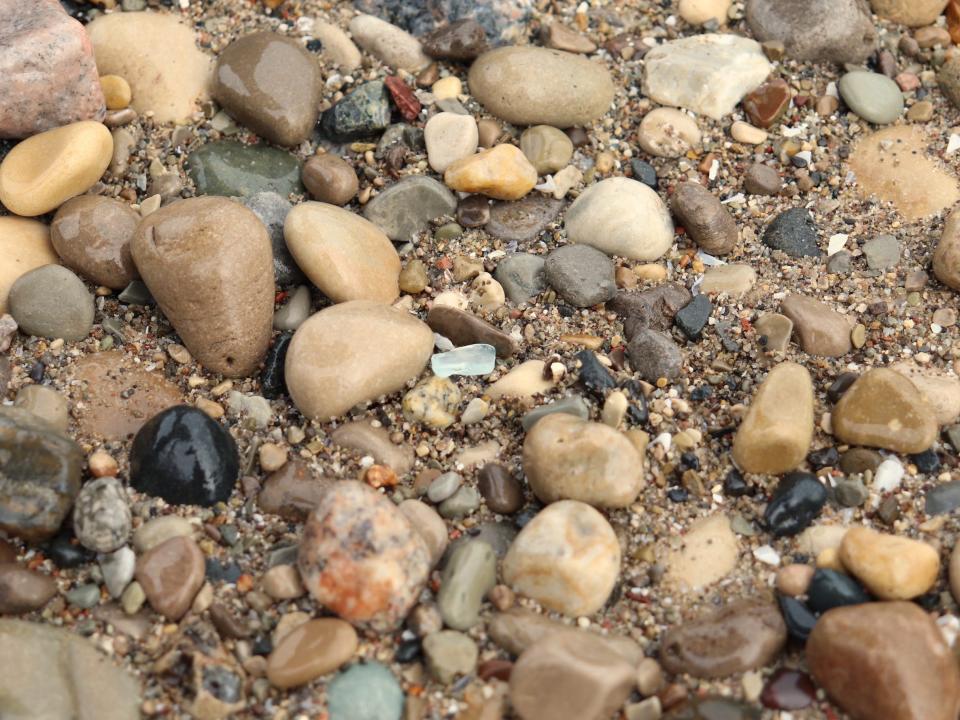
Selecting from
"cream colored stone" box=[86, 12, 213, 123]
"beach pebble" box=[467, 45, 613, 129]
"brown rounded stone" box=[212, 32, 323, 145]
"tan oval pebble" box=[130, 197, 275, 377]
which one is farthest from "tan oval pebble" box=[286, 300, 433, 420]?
"cream colored stone" box=[86, 12, 213, 123]

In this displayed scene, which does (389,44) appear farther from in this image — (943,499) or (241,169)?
(943,499)

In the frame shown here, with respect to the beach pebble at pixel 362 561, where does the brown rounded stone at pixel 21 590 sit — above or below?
below

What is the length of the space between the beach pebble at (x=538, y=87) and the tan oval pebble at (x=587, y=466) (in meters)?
1.45

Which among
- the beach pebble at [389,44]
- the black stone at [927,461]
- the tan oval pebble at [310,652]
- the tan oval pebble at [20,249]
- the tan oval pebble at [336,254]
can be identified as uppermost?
the beach pebble at [389,44]

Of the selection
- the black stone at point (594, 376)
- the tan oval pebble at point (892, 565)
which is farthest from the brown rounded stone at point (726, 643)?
the black stone at point (594, 376)

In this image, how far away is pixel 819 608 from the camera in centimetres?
264

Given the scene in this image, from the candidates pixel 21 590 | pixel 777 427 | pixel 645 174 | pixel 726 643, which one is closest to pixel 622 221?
pixel 645 174

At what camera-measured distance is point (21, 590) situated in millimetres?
2605

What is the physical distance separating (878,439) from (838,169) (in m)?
1.25

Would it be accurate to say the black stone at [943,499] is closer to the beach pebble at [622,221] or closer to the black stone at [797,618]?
the black stone at [797,618]

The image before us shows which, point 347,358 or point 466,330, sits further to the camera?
point 466,330

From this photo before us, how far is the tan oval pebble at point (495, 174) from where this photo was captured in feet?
11.4

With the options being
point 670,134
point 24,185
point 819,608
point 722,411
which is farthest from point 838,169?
point 24,185

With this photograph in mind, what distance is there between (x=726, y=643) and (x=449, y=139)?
2.04 metres
